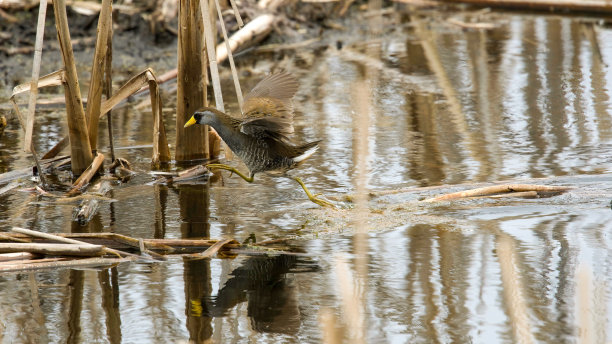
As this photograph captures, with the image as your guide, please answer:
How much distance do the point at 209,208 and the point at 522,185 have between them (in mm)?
1662

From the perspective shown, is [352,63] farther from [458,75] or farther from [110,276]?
[110,276]

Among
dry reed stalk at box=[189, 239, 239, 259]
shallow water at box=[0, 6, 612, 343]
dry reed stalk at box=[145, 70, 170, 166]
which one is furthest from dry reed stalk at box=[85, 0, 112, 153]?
dry reed stalk at box=[189, 239, 239, 259]

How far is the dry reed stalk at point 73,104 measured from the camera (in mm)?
5012

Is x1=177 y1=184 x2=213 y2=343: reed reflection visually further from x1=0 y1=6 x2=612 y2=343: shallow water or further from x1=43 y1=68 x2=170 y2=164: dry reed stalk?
x1=43 y1=68 x2=170 y2=164: dry reed stalk

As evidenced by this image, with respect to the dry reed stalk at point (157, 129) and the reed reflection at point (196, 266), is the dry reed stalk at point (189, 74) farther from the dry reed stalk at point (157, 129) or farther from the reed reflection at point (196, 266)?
the reed reflection at point (196, 266)

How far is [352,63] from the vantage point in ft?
31.0

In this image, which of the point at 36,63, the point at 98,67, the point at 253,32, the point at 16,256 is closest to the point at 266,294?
the point at 16,256

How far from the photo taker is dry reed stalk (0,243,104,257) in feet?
12.5

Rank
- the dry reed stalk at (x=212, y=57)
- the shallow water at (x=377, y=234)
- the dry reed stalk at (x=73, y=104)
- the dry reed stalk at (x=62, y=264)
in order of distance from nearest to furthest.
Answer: the shallow water at (x=377, y=234), the dry reed stalk at (x=62, y=264), the dry reed stalk at (x=212, y=57), the dry reed stalk at (x=73, y=104)

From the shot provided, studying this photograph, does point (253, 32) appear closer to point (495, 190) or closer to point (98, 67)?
point (98, 67)

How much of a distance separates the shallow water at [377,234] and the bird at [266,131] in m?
0.25

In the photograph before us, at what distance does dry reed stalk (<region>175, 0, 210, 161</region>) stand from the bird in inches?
29.5

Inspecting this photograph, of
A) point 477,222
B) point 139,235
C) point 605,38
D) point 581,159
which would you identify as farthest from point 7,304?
point 605,38

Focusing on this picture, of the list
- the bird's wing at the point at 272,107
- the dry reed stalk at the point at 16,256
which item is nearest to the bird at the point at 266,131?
the bird's wing at the point at 272,107
